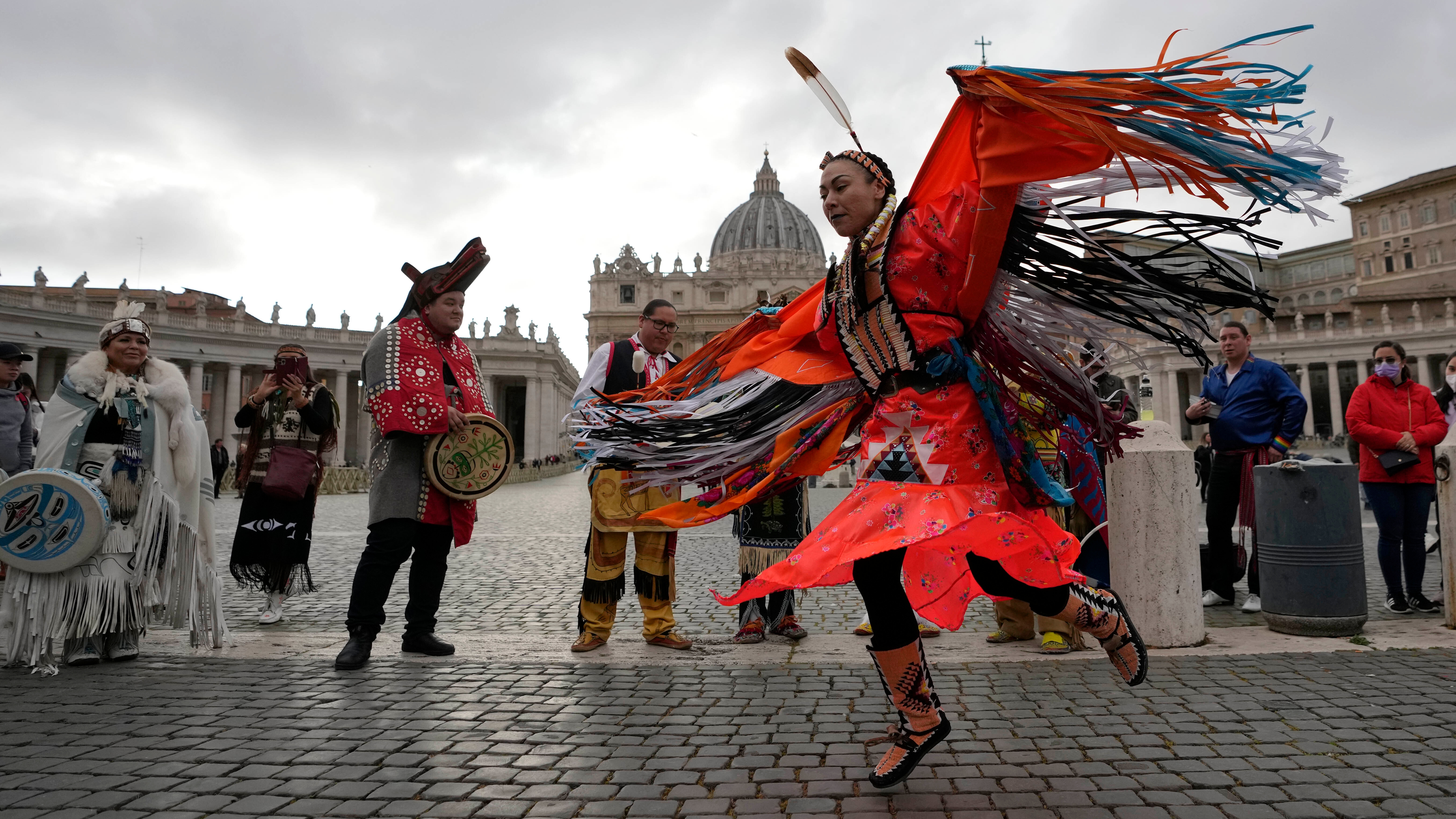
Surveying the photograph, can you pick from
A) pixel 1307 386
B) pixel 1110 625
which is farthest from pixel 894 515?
pixel 1307 386

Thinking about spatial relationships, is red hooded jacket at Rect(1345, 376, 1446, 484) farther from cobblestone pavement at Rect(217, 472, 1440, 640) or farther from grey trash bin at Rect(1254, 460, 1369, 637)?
grey trash bin at Rect(1254, 460, 1369, 637)

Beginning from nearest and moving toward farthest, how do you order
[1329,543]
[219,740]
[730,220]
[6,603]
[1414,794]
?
[1414,794] < [219,740] < [6,603] < [1329,543] < [730,220]

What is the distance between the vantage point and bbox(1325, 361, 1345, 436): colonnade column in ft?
214

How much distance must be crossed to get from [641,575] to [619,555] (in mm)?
194

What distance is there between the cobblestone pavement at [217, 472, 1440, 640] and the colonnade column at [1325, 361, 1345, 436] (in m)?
63.3

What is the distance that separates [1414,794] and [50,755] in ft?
15.2

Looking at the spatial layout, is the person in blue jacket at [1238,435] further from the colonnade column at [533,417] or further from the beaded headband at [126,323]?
the colonnade column at [533,417]

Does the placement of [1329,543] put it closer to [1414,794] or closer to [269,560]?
[1414,794]

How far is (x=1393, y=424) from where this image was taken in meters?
6.09

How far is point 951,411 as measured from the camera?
2793mm

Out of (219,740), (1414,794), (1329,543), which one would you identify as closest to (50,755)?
(219,740)

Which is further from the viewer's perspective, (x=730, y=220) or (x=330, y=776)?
(x=730, y=220)

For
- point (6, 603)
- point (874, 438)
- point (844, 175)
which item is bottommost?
point (6, 603)

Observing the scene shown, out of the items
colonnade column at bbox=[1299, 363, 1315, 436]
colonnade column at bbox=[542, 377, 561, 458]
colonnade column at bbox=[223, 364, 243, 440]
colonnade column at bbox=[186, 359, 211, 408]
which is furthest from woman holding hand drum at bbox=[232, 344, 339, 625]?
colonnade column at bbox=[1299, 363, 1315, 436]
